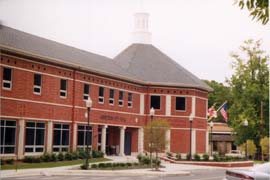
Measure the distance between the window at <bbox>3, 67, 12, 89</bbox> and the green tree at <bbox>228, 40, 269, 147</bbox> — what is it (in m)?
12.7

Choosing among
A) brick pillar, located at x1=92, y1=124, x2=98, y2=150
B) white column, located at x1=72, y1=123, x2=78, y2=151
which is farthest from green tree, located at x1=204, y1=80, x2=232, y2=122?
white column, located at x1=72, y1=123, x2=78, y2=151

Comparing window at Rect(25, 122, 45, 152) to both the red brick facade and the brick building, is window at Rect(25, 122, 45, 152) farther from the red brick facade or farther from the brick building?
the red brick facade

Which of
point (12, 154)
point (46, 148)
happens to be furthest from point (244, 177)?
point (46, 148)

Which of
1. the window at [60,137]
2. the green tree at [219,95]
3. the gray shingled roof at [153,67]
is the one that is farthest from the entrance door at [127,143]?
the green tree at [219,95]

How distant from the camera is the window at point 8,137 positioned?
1039 inches

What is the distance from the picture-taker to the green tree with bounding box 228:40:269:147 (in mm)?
31953

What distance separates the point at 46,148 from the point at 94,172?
6830 mm

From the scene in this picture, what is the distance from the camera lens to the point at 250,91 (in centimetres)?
3331

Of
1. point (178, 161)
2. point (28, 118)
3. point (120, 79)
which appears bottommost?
point (178, 161)

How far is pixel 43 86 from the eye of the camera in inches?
1159

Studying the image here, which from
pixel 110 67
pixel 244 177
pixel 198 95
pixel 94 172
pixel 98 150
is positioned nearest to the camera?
pixel 244 177

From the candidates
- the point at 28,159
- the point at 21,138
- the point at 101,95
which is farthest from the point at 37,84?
the point at 101,95

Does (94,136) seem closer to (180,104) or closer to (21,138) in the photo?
(21,138)

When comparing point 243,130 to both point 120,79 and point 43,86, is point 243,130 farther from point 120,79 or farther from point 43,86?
point 43,86
